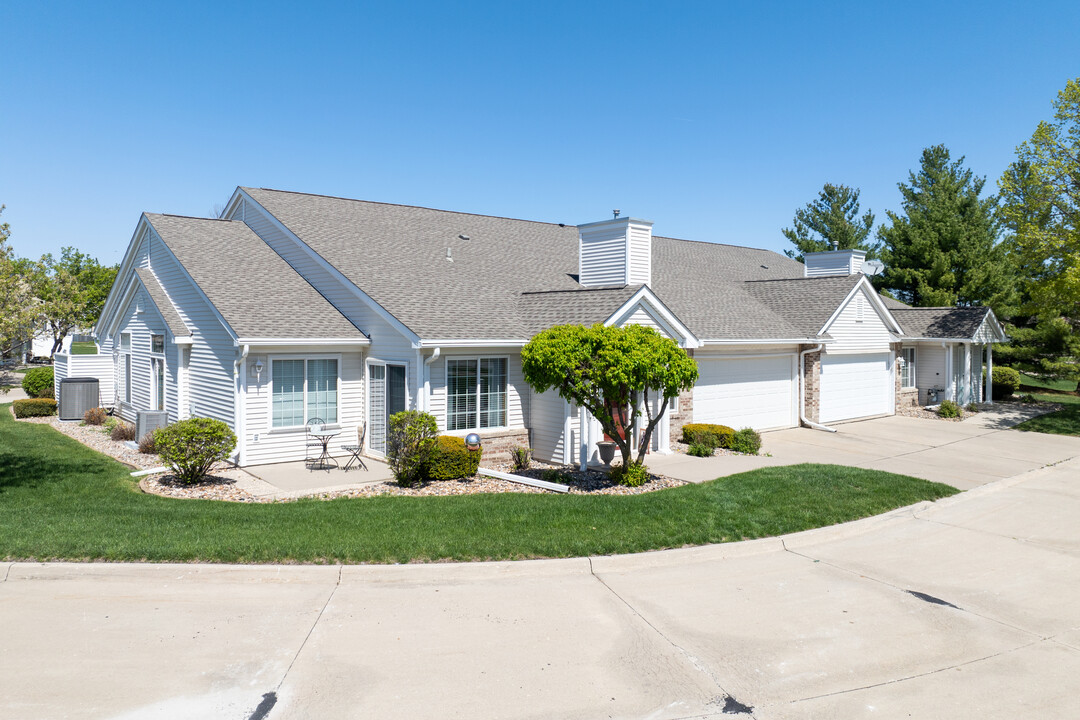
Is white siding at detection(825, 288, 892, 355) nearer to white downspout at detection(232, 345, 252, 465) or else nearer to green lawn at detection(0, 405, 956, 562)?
green lawn at detection(0, 405, 956, 562)

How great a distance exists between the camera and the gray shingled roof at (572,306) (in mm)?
15234

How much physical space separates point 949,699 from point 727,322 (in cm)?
1457

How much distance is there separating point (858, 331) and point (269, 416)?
17.7m

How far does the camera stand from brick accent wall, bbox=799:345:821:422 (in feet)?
68.9

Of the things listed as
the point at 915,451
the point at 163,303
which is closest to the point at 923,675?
the point at 915,451

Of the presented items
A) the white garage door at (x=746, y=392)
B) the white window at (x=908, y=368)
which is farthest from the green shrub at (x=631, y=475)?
the white window at (x=908, y=368)

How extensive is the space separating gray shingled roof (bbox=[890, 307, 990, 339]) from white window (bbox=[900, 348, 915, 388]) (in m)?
0.76

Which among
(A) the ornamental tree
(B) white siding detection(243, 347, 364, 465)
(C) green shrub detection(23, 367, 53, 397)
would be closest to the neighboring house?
(B) white siding detection(243, 347, 364, 465)

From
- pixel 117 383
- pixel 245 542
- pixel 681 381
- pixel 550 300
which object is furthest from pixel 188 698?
pixel 117 383

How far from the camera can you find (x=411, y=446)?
40.9ft

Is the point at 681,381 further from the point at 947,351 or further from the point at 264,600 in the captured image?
the point at 947,351

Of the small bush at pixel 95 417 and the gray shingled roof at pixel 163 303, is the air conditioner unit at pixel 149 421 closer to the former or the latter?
the gray shingled roof at pixel 163 303

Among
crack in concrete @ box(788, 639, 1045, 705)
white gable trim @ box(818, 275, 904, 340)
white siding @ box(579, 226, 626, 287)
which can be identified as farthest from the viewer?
white gable trim @ box(818, 275, 904, 340)

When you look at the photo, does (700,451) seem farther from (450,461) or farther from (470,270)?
(470,270)
